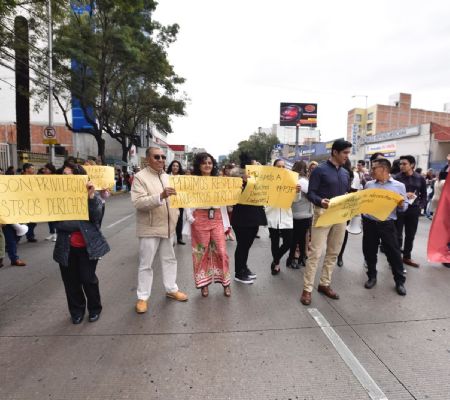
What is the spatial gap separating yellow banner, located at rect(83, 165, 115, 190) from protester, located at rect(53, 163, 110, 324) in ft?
6.89

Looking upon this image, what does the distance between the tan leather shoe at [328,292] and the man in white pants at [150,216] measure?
1996mm

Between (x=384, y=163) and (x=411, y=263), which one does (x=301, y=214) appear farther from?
(x=411, y=263)

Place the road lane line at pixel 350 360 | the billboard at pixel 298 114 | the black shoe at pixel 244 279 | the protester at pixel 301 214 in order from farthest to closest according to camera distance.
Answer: the billboard at pixel 298 114
the protester at pixel 301 214
the black shoe at pixel 244 279
the road lane line at pixel 350 360

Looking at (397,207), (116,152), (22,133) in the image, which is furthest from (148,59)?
(116,152)

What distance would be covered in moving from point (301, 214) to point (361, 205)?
113 cm

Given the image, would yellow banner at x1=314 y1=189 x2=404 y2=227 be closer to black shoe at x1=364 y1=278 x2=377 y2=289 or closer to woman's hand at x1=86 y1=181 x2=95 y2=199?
black shoe at x1=364 y1=278 x2=377 y2=289

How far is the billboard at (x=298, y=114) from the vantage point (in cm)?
4228

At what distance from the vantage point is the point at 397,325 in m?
3.31

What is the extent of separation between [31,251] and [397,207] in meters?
Answer: 6.59

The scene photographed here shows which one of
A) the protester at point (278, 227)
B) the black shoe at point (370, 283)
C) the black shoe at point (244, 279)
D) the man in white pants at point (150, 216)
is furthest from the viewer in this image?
the protester at point (278, 227)

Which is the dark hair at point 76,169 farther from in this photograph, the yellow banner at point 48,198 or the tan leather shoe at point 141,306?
the tan leather shoe at point 141,306

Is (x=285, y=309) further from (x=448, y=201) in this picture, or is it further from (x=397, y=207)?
(x=448, y=201)

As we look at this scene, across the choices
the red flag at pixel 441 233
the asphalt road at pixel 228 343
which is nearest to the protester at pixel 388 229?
the asphalt road at pixel 228 343

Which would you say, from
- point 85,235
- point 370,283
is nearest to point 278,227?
point 370,283
